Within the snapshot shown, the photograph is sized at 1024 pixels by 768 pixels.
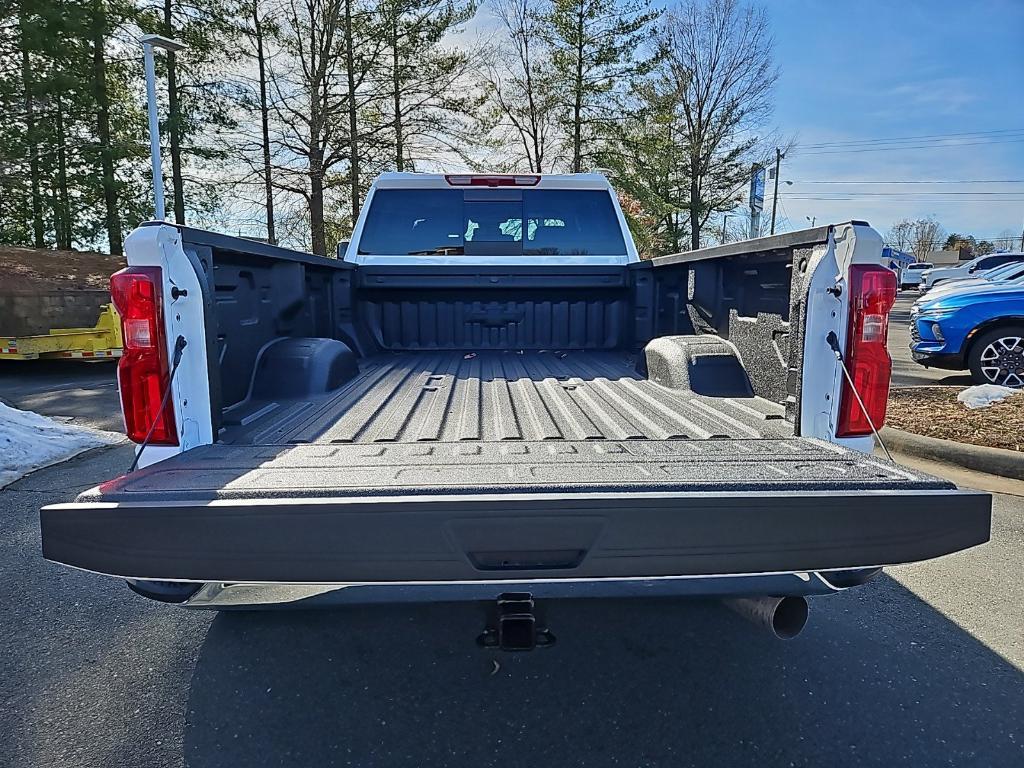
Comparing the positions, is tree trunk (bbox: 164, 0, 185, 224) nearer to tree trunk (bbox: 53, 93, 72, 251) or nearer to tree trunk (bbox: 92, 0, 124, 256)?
tree trunk (bbox: 92, 0, 124, 256)

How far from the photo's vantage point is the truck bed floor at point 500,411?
234 cm

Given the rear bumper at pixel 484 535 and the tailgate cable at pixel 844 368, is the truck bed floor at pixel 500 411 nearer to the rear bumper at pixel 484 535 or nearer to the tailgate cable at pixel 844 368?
the tailgate cable at pixel 844 368

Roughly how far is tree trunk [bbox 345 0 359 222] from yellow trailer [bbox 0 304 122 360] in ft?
33.2

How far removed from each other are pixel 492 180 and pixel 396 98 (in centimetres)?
1653

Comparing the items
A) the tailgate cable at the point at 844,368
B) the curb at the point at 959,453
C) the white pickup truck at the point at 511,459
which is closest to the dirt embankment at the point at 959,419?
the curb at the point at 959,453

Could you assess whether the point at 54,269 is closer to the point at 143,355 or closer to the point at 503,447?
the point at 143,355

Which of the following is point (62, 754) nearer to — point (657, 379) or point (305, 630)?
point (305, 630)

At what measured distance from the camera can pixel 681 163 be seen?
22.0 meters

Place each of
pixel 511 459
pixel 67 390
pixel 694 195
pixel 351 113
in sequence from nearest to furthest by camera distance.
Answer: pixel 511 459, pixel 67 390, pixel 351 113, pixel 694 195

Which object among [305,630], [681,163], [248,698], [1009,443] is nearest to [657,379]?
[305,630]

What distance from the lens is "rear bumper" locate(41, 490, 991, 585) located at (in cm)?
156

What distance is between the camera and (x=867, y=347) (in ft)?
6.95

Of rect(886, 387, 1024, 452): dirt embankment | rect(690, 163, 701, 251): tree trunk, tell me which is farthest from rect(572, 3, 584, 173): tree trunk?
rect(886, 387, 1024, 452): dirt embankment

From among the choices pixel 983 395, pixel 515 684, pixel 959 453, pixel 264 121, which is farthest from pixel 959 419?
pixel 264 121
